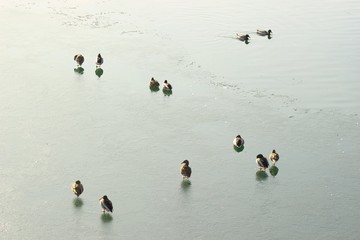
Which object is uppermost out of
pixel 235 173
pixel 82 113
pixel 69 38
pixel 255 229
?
pixel 69 38

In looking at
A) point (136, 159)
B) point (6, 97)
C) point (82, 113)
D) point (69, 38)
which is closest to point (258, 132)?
point (136, 159)

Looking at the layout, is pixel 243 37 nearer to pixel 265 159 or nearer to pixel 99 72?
pixel 99 72

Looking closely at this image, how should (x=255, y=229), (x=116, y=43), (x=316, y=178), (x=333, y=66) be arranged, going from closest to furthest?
(x=255, y=229) → (x=316, y=178) → (x=333, y=66) → (x=116, y=43)

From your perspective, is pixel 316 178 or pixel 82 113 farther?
pixel 82 113

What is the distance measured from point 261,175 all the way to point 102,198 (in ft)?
16.1

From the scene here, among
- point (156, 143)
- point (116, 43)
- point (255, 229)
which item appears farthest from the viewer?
point (116, 43)

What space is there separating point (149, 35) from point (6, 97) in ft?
28.5

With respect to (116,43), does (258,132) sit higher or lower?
lower

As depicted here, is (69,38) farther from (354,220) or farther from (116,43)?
(354,220)

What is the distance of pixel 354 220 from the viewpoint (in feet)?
53.5

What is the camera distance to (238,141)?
19578 mm

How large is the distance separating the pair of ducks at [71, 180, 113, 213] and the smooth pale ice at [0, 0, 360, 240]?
0.24m

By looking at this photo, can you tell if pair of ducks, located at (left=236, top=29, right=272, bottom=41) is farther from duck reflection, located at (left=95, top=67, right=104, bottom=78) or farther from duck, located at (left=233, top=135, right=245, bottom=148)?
duck, located at (left=233, top=135, right=245, bottom=148)

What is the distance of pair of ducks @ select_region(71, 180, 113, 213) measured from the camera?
52.5 feet
